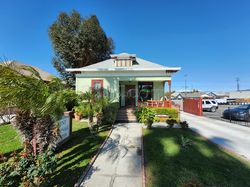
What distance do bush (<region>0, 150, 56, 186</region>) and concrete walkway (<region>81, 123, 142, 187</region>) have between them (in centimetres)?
100

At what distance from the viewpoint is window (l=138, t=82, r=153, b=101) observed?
14819mm

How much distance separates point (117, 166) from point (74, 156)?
1607mm

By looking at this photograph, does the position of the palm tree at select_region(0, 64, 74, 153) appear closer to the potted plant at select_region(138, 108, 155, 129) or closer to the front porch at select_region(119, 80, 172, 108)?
the potted plant at select_region(138, 108, 155, 129)

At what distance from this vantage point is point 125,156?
519cm

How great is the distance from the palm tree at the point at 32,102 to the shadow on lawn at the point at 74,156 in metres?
0.88

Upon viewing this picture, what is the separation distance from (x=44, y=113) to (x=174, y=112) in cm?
993

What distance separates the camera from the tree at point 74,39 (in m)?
18.9

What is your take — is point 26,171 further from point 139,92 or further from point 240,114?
point 240,114

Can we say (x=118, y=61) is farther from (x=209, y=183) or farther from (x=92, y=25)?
(x=209, y=183)

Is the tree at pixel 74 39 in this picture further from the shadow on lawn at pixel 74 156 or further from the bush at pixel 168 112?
the shadow on lawn at pixel 74 156

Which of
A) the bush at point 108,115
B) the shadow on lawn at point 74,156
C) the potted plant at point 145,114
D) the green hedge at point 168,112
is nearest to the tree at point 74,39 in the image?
the bush at point 108,115

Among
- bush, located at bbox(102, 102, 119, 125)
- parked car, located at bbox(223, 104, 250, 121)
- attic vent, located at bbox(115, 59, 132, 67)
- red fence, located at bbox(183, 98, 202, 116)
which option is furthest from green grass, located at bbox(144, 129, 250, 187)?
red fence, located at bbox(183, 98, 202, 116)

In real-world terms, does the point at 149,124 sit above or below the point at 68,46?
below

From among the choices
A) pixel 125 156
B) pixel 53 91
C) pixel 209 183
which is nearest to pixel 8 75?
pixel 53 91
